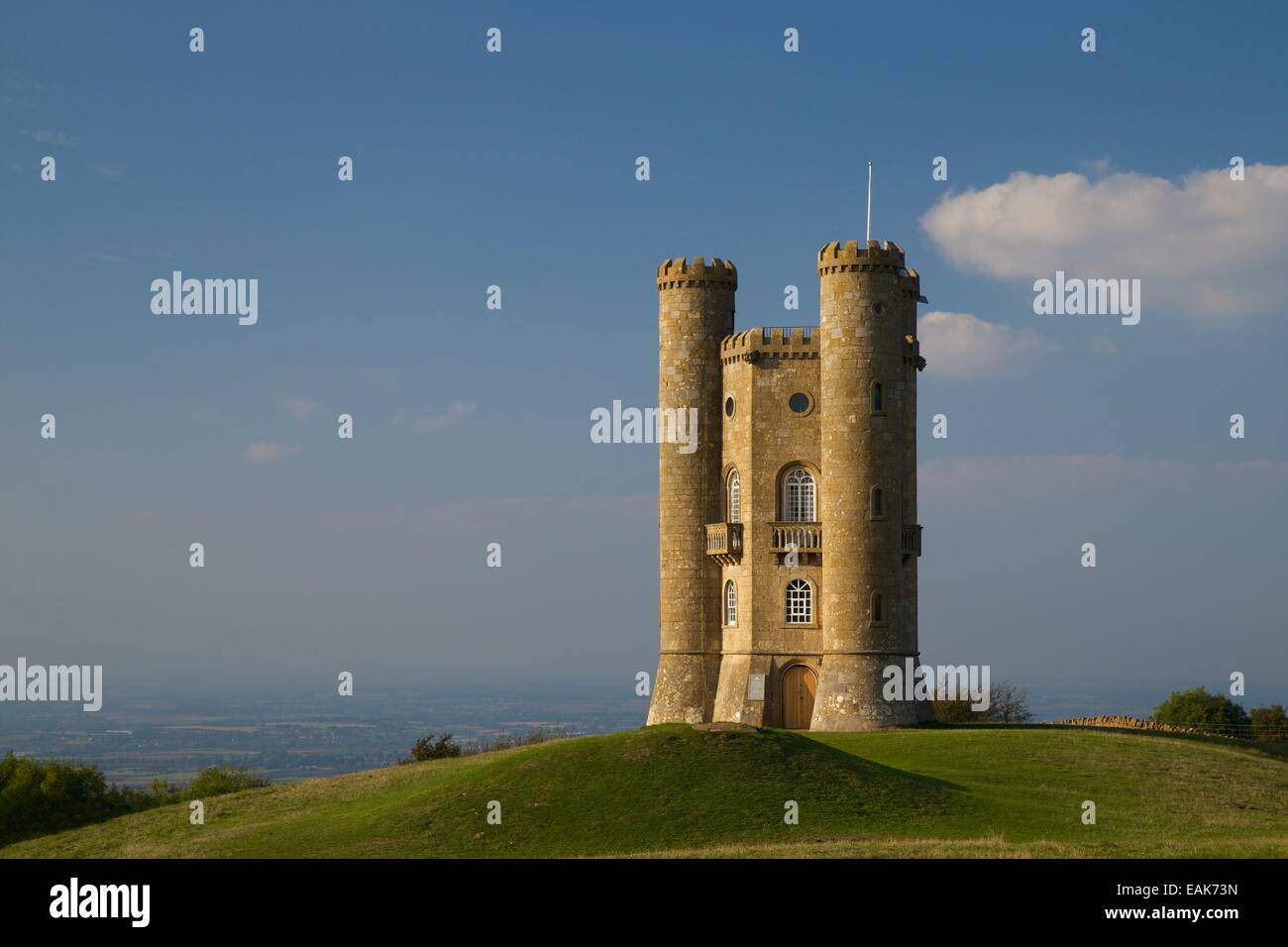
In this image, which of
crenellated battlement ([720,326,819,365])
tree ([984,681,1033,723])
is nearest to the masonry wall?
crenellated battlement ([720,326,819,365])

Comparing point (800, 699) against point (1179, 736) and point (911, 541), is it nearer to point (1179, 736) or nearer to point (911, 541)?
point (911, 541)

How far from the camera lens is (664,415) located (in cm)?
6906

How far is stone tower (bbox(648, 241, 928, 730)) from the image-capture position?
63812 millimetres

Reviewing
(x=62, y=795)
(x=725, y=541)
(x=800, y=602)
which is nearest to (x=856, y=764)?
(x=800, y=602)

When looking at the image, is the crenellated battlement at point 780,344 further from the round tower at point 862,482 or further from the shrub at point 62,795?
the shrub at point 62,795

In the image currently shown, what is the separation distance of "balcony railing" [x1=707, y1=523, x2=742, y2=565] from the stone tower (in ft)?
0.29

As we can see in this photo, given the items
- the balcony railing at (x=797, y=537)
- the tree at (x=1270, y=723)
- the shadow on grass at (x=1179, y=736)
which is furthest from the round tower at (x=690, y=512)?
the tree at (x=1270, y=723)

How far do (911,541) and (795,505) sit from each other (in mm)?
5087

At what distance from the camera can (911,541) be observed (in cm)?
6544

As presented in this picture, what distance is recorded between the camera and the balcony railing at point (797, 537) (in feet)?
213

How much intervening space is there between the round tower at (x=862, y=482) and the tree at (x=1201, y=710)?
29.6 m
